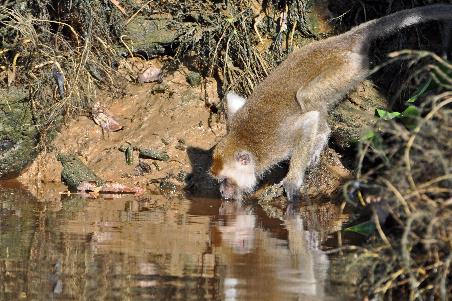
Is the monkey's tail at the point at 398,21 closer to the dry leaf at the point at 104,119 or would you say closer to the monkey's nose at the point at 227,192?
the monkey's nose at the point at 227,192

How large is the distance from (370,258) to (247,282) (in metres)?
1.07

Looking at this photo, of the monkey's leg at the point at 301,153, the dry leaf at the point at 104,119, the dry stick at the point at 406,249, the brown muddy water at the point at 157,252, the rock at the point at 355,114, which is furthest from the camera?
the dry leaf at the point at 104,119

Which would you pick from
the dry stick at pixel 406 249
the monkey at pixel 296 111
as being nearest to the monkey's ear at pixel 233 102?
the monkey at pixel 296 111

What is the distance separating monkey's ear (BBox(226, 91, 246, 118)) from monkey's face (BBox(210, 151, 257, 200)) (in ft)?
2.04

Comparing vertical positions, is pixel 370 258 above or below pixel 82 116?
below

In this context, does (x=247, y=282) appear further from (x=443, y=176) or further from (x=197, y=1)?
(x=197, y=1)

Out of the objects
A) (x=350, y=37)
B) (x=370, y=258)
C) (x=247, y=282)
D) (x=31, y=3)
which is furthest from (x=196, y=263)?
(x=31, y=3)

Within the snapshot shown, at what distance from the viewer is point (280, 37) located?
11.1 metres

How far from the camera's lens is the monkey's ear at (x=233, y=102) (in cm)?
1009

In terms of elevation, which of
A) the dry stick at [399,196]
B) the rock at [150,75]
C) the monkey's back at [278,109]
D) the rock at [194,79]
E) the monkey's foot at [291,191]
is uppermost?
the rock at [150,75]

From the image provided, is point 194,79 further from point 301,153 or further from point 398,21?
point 398,21

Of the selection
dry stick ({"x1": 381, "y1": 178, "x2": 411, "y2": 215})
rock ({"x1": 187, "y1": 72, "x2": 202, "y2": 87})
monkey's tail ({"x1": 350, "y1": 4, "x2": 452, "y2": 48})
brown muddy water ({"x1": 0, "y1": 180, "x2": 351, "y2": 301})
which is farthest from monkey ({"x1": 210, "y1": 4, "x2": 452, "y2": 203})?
dry stick ({"x1": 381, "y1": 178, "x2": 411, "y2": 215})

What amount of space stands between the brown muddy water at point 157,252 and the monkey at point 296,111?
468mm

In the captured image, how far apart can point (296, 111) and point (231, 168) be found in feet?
3.04
